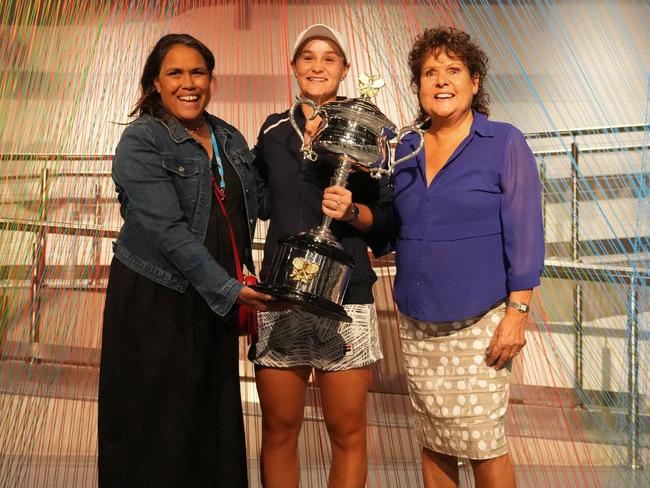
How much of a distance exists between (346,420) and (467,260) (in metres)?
0.46

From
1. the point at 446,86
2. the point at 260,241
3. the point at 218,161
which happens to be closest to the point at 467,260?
the point at 446,86

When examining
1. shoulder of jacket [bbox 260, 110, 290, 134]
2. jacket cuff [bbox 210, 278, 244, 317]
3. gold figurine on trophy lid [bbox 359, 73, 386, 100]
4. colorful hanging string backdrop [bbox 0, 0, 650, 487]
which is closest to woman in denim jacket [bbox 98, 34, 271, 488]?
jacket cuff [bbox 210, 278, 244, 317]

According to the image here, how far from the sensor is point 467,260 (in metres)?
1.74

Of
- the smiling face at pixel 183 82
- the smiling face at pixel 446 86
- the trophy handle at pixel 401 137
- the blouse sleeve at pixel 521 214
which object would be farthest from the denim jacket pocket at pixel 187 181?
the blouse sleeve at pixel 521 214

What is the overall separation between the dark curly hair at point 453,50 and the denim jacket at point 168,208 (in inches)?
20.0

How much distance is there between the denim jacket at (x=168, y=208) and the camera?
5.75 ft

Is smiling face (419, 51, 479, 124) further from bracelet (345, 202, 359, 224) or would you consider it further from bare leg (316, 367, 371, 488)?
bare leg (316, 367, 371, 488)

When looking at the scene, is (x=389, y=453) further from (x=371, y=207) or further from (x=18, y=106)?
(x=18, y=106)

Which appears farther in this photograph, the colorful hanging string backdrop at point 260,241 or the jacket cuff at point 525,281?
the colorful hanging string backdrop at point 260,241

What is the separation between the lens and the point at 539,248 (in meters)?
1.72

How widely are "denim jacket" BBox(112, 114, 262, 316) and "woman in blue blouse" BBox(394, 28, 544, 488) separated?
0.41m

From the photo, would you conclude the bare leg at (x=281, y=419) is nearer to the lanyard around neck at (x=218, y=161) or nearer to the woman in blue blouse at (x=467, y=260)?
the woman in blue blouse at (x=467, y=260)

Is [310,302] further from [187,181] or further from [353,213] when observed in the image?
[187,181]

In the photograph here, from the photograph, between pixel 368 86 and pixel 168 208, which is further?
pixel 368 86
